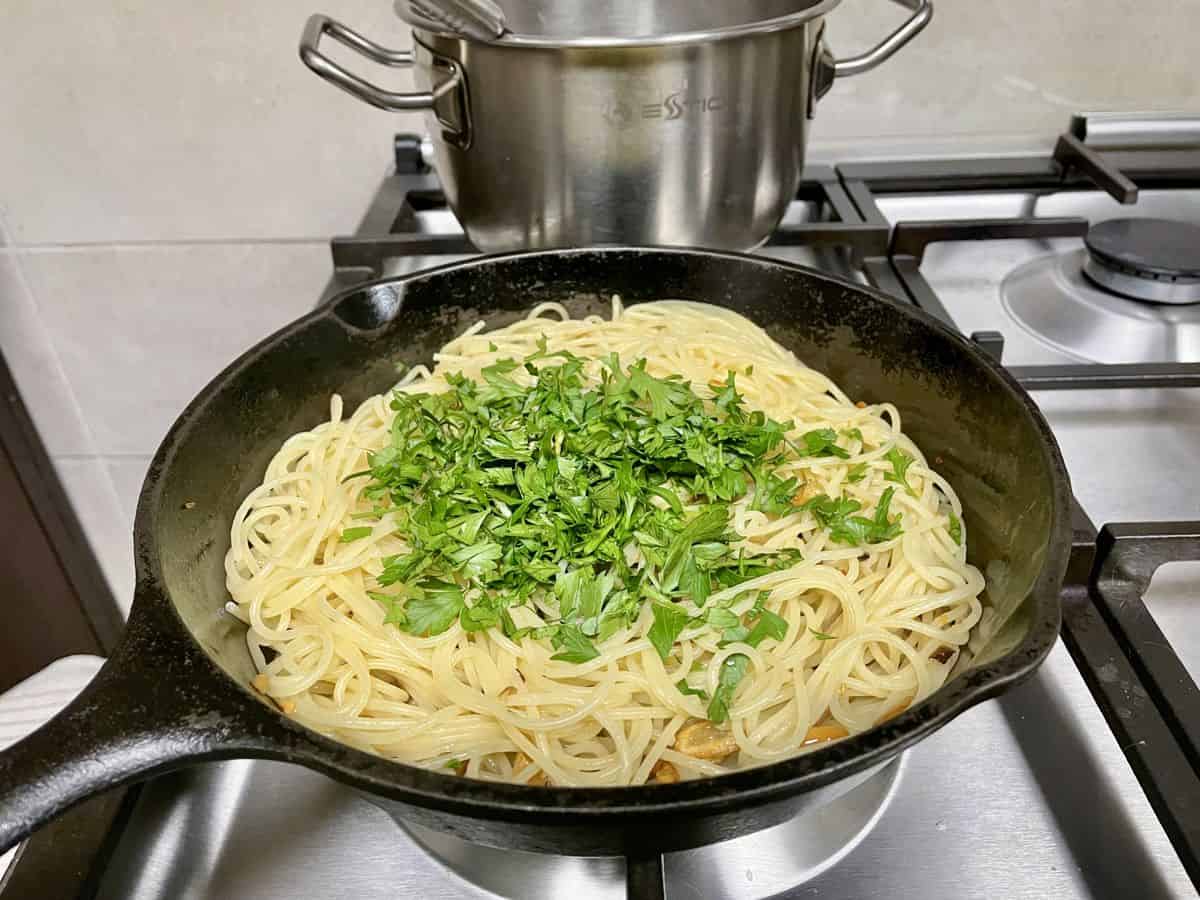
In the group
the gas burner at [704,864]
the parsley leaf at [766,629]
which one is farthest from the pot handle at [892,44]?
the gas burner at [704,864]

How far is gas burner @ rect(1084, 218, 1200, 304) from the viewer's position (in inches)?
45.3

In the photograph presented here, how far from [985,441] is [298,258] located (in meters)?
1.23

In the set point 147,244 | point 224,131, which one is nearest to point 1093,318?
point 224,131

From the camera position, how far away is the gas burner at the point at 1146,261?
3.78ft

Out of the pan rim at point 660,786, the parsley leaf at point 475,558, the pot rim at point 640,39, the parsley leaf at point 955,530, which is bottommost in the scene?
the parsley leaf at point 955,530

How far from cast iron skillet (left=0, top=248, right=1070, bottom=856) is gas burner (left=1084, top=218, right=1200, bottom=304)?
0.45 metres

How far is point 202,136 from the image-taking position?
1.49m

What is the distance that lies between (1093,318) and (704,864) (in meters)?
0.87

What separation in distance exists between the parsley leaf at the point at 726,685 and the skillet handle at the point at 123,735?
34 cm

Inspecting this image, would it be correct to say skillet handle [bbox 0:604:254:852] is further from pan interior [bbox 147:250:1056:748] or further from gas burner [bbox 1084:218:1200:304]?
gas burner [bbox 1084:218:1200:304]

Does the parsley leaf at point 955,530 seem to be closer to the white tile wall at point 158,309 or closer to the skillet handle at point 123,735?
the skillet handle at point 123,735

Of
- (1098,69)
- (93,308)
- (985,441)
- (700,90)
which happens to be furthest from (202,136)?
(1098,69)

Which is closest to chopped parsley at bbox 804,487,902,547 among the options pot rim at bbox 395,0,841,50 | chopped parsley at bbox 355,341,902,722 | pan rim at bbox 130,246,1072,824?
chopped parsley at bbox 355,341,902,722


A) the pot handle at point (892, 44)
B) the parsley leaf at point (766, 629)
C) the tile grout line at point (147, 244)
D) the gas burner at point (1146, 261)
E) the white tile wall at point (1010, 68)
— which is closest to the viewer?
the parsley leaf at point (766, 629)
